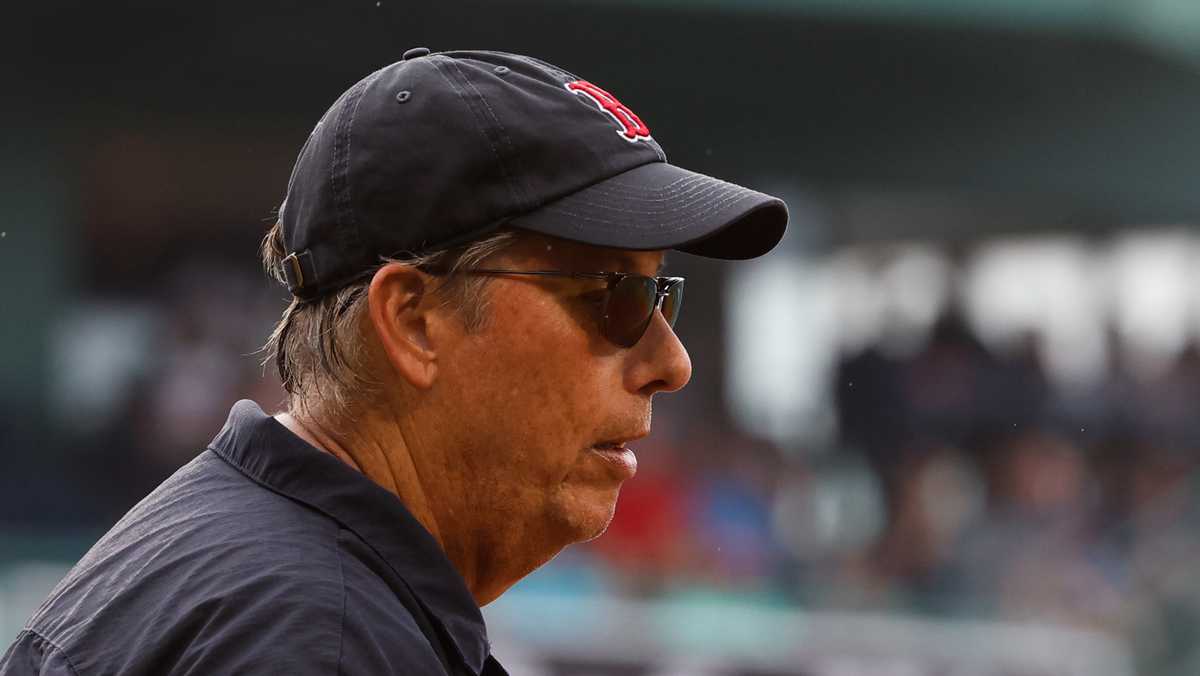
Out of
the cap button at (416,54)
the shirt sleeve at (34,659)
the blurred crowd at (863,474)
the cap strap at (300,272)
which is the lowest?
the blurred crowd at (863,474)

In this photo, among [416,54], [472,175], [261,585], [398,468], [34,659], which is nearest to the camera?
[261,585]

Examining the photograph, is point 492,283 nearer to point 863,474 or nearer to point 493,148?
point 493,148

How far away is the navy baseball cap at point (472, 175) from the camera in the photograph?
1754mm

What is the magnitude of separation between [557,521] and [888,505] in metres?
8.48

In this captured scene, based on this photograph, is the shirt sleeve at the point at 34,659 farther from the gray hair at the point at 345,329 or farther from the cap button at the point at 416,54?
the cap button at the point at 416,54

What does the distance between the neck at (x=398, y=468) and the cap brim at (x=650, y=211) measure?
0.96 feet

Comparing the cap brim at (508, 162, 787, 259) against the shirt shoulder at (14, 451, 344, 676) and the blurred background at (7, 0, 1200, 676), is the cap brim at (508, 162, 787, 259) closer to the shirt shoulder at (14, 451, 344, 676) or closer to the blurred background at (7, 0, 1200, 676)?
the shirt shoulder at (14, 451, 344, 676)

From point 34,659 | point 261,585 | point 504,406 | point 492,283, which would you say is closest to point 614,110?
point 492,283

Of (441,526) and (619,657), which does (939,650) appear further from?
(441,526)

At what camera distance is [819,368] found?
44.5ft

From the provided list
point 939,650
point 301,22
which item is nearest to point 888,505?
point 939,650

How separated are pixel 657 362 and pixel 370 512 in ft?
1.42

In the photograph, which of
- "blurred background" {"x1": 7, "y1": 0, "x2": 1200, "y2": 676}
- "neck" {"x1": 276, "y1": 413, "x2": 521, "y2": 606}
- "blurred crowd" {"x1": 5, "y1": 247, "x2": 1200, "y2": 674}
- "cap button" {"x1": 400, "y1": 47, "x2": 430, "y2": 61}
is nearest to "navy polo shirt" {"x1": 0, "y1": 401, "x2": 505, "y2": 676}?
"neck" {"x1": 276, "y1": 413, "x2": 521, "y2": 606}

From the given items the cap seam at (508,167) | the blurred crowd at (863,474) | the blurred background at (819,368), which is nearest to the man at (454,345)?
the cap seam at (508,167)
